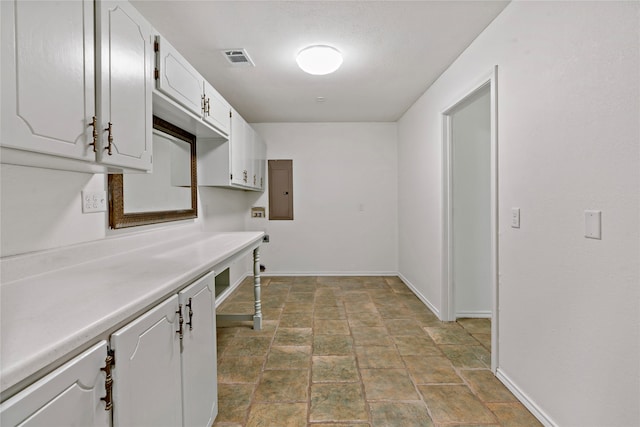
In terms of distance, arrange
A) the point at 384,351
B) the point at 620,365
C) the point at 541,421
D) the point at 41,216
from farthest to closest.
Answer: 1. the point at 384,351
2. the point at 541,421
3. the point at 41,216
4. the point at 620,365

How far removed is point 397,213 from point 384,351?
2.80 m

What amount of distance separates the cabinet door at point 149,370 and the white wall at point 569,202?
5.75 ft

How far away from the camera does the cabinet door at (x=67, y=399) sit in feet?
1.94

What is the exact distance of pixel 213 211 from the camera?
3.58 meters

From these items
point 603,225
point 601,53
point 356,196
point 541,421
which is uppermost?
point 601,53

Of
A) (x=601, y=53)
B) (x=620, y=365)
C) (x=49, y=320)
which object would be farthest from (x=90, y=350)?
(x=601, y=53)

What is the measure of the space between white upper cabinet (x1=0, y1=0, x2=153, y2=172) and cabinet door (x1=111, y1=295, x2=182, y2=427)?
2.14 feet

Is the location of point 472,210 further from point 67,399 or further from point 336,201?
point 67,399

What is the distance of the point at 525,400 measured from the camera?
1.82 metres

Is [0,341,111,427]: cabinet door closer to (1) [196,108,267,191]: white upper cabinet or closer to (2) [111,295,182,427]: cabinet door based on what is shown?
(2) [111,295,182,427]: cabinet door

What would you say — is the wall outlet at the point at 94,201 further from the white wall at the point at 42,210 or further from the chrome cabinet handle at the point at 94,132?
the chrome cabinet handle at the point at 94,132

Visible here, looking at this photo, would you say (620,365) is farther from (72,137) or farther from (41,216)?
(41,216)

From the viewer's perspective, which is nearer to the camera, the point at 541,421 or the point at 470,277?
the point at 541,421

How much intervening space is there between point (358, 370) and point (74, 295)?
1.84 m
